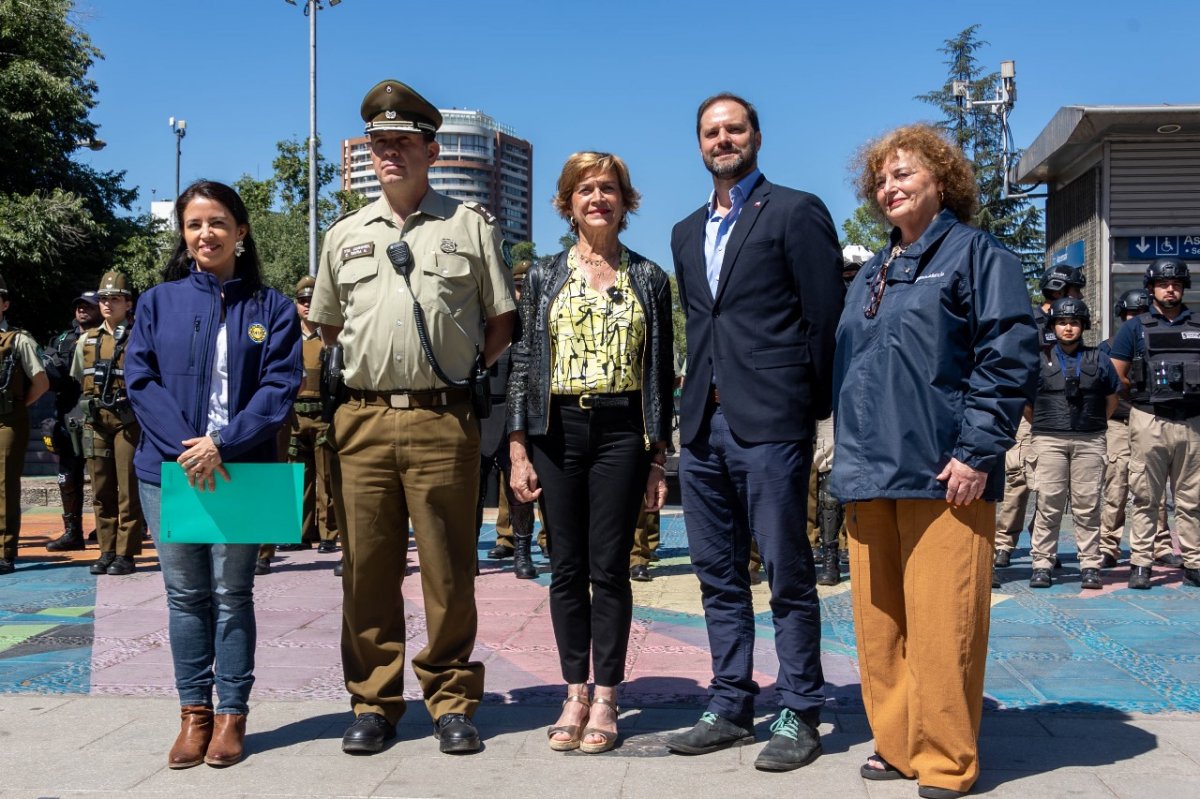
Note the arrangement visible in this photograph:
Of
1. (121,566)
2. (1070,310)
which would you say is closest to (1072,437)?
(1070,310)

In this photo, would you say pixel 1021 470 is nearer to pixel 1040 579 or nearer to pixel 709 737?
pixel 1040 579

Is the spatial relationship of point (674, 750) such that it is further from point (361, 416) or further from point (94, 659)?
point (94, 659)

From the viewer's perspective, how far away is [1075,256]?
17812 millimetres

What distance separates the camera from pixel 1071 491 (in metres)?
8.54

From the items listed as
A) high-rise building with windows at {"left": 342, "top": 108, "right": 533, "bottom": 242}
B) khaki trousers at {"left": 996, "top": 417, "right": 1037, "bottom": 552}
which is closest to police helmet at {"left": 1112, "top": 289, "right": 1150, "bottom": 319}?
khaki trousers at {"left": 996, "top": 417, "right": 1037, "bottom": 552}

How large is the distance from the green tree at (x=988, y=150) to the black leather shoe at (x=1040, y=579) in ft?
120

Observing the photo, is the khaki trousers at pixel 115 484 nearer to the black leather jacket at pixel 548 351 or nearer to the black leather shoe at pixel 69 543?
the black leather shoe at pixel 69 543

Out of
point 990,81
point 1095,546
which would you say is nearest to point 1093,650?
point 1095,546

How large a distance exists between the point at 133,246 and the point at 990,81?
34282mm

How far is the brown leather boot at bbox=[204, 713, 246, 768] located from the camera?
4.09 metres

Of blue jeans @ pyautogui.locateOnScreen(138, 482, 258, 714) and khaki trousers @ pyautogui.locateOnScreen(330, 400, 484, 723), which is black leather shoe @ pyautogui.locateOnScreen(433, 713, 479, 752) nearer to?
khaki trousers @ pyautogui.locateOnScreen(330, 400, 484, 723)

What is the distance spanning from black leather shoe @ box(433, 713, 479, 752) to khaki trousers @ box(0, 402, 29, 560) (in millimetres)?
6089

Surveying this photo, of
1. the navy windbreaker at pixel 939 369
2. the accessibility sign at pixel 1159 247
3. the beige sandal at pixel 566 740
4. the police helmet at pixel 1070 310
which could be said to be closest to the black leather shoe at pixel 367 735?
the beige sandal at pixel 566 740

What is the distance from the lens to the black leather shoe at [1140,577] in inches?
320
